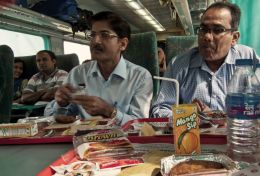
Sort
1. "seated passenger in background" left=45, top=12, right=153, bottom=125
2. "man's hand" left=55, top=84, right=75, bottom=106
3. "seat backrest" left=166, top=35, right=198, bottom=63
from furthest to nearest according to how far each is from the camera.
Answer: "seat backrest" left=166, top=35, right=198, bottom=63
"seated passenger in background" left=45, top=12, right=153, bottom=125
"man's hand" left=55, top=84, right=75, bottom=106

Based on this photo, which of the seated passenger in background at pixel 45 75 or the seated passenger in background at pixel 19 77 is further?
the seated passenger in background at pixel 19 77

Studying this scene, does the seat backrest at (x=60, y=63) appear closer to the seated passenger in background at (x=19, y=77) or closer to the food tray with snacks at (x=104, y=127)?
the seated passenger in background at (x=19, y=77)

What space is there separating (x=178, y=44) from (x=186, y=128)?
5.10ft

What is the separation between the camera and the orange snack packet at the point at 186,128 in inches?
29.4

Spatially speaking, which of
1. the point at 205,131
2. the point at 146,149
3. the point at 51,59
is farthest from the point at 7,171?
the point at 51,59

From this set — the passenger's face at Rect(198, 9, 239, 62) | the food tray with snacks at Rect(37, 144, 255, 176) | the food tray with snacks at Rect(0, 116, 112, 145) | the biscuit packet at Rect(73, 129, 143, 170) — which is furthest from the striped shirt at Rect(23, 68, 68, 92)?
the food tray with snacks at Rect(37, 144, 255, 176)

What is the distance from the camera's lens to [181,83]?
1742mm

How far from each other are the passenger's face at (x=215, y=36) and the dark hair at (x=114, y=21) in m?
0.51

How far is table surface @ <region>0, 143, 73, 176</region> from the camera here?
81 cm

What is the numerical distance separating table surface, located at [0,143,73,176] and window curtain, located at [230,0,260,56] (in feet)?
4.65

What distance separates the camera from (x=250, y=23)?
1947 mm

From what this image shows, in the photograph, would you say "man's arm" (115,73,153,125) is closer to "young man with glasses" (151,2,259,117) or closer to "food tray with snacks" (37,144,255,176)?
"young man with glasses" (151,2,259,117)

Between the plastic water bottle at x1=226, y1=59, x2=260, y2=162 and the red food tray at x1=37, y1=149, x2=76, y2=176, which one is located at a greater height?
the plastic water bottle at x1=226, y1=59, x2=260, y2=162

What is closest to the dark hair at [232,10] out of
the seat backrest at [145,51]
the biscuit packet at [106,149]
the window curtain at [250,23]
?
the window curtain at [250,23]
